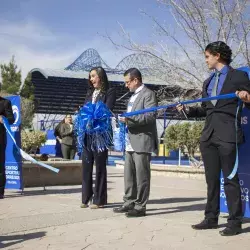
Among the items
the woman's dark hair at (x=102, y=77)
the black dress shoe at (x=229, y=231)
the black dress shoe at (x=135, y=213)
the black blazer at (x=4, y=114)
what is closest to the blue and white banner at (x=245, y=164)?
the black dress shoe at (x=229, y=231)

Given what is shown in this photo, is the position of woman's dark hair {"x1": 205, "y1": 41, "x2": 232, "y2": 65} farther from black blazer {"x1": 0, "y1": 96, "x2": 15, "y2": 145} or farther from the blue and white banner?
black blazer {"x1": 0, "y1": 96, "x2": 15, "y2": 145}

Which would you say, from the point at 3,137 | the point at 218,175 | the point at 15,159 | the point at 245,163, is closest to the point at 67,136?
the point at 15,159

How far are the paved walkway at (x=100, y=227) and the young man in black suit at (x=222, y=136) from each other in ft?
0.76

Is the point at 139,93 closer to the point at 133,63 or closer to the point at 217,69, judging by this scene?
the point at 217,69

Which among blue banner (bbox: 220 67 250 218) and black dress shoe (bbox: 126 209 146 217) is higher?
blue banner (bbox: 220 67 250 218)

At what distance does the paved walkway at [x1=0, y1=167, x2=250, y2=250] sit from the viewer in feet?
13.8

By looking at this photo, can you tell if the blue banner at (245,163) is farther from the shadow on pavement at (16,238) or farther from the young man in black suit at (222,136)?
the shadow on pavement at (16,238)

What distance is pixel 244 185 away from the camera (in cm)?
531

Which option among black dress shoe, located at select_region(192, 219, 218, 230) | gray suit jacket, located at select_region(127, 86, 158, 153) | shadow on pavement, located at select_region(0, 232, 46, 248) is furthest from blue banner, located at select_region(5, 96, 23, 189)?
black dress shoe, located at select_region(192, 219, 218, 230)

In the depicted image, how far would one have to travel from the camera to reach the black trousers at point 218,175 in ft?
15.4

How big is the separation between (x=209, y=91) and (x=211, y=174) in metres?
0.92

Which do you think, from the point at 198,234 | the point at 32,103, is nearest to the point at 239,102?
the point at 198,234

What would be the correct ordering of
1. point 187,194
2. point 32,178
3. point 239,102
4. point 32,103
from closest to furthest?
point 239,102, point 187,194, point 32,178, point 32,103

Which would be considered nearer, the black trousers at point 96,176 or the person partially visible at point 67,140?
the black trousers at point 96,176
